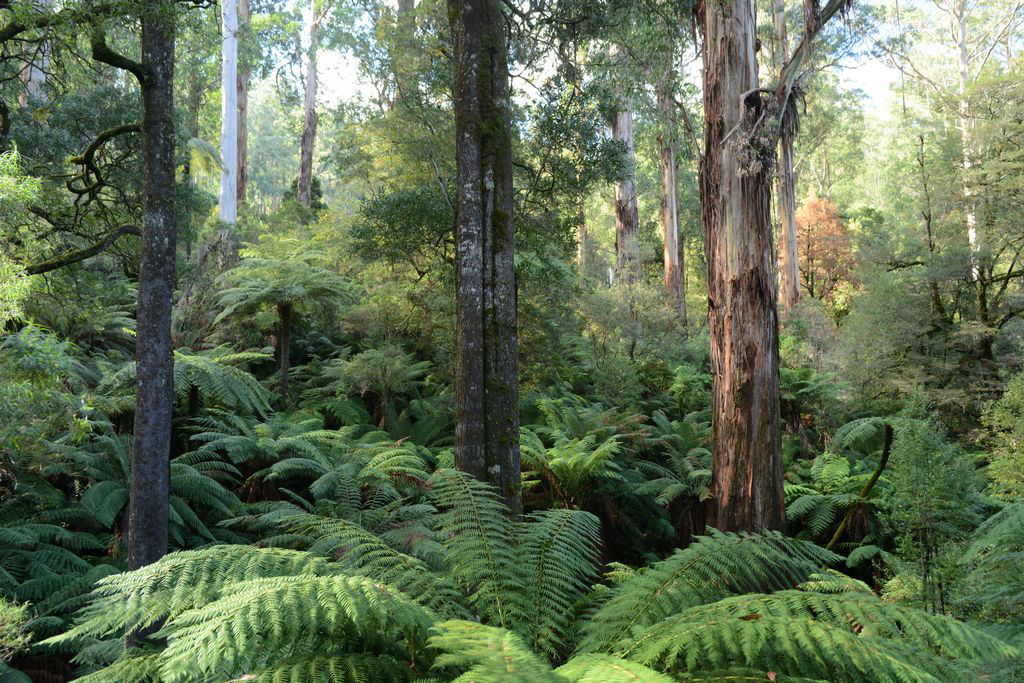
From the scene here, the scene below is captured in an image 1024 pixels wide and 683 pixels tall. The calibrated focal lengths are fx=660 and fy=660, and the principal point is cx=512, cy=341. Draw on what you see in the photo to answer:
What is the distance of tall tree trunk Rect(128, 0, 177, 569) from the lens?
433 centimetres

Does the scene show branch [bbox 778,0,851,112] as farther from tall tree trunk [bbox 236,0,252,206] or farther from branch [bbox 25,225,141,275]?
tall tree trunk [bbox 236,0,252,206]

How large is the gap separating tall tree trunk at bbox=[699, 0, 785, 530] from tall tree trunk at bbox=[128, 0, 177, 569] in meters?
4.31

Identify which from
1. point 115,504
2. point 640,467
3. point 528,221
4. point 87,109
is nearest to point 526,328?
point 528,221

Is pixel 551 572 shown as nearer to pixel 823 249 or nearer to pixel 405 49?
pixel 405 49

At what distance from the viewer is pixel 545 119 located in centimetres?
753

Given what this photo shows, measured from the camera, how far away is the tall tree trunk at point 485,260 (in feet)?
13.5

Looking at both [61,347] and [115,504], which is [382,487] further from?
[61,347]

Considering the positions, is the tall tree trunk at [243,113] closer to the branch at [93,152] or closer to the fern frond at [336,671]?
the branch at [93,152]

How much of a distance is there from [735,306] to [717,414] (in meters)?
0.95

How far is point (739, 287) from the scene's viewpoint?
5691 millimetres

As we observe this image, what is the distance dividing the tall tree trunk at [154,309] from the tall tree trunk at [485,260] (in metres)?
2.02

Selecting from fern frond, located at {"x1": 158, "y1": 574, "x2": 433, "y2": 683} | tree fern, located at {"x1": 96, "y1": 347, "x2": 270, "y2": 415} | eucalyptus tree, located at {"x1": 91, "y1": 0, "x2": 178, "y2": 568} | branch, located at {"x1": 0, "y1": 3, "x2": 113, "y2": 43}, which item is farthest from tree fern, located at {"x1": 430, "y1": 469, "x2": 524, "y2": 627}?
tree fern, located at {"x1": 96, "y1": 347, "x2": 270, "y2": 415}

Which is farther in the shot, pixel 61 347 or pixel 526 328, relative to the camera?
pixel 526 328

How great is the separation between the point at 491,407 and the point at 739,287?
9.05ft
